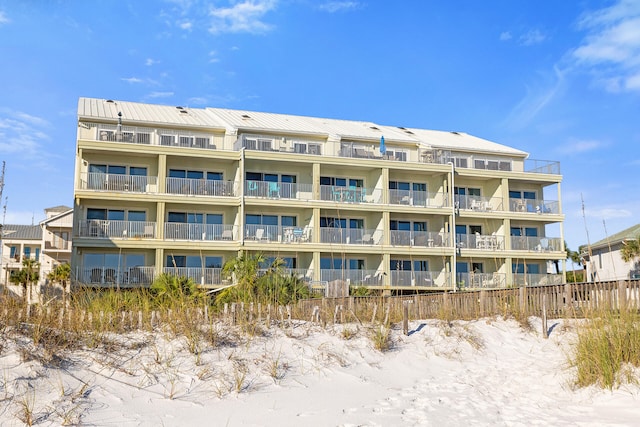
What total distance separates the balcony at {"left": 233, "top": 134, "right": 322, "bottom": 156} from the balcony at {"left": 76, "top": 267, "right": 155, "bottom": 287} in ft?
27.8

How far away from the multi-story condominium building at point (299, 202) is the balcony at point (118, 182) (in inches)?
2.1

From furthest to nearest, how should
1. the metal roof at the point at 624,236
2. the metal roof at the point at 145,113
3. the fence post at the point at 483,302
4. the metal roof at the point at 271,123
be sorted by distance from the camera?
the metal roof at the point at 624,236
the metal roof at the point at 271,123
the metal roof at the point at 145,113
the fence post at the point at 483,302

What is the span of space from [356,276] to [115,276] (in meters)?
12.6

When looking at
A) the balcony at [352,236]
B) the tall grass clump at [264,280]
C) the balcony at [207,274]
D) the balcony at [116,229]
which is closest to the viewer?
the tall grass clump at [264,280]

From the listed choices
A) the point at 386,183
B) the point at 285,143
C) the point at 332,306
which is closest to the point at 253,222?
the point at 285,143

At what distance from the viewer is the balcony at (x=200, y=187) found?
34.7 meters

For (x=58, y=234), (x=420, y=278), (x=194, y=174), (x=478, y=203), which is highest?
(x=194, y=174)

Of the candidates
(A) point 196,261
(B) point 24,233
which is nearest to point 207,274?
(A) point 196,261

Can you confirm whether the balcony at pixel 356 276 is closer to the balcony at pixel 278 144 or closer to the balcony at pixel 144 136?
the balcony at pixel 278 144

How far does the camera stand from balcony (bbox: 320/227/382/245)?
119 feet

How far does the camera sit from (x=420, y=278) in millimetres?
37375

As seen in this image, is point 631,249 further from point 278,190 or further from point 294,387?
point 294,387

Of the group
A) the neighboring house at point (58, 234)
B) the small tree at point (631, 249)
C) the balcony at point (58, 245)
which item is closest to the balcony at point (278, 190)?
the small tree at point (631, 249)

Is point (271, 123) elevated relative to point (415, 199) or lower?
elevated
